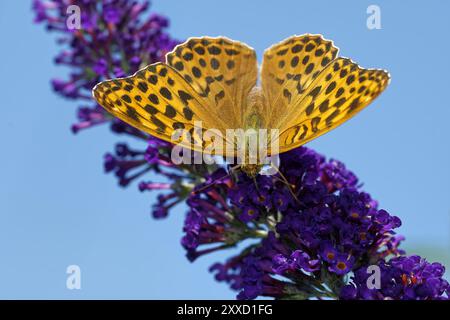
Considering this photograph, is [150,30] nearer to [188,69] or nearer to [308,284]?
[188,69]

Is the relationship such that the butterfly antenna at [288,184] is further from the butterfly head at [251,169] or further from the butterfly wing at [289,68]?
the butterfly wing at [289,68]

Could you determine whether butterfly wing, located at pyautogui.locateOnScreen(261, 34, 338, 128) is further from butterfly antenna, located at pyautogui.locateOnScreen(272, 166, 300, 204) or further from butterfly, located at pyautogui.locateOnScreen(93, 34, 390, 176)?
butterfly antenna, located at pyautogui.locateOnScreen(272, 166, 300, 204)

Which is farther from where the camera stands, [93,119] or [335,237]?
[93,119]

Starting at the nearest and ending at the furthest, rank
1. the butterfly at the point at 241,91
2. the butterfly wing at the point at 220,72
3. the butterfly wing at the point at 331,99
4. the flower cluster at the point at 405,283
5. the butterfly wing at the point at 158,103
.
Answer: the flower cluster at the point at 405,283
the butterfly wing at the point at 331,99
the butterfly at the point at 241,91
the butterfly wing at the point at 158,103
the butterfly wing at the point at 220,72

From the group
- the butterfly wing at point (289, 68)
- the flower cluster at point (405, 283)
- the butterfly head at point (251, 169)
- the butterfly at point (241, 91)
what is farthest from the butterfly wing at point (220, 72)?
the flower cluster at point (405, 283)

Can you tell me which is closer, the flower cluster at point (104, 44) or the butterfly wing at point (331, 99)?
the butterfly wing at point (331, 99)

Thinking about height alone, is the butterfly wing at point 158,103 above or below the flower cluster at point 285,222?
above

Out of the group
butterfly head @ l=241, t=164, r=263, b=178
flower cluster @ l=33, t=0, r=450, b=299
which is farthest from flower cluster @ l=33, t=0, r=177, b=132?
butterfly head @ l=241, t=164, r=263, b=178
